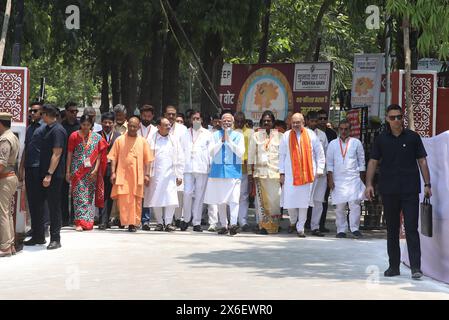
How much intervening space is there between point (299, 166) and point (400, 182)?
497 cm

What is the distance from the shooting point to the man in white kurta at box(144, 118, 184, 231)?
16.5 meters

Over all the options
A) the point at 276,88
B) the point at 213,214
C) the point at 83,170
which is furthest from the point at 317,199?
the point at 276,88

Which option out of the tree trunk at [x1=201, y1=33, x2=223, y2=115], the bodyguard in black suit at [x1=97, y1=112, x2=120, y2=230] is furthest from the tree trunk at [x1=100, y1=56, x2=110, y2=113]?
the bodyguard in black suit at [x1=97, y1=112, x2=120, y2=230]

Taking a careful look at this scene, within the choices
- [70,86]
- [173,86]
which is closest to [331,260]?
[173,86]

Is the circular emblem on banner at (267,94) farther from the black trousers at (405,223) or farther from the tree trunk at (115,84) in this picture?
the black trousers at (405,223)

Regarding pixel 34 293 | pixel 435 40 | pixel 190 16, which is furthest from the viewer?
pixel 190 16

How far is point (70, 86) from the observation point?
64.0 meters

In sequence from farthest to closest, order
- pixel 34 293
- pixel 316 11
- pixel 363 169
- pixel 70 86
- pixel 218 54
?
pixel 70 86, pixel 316 11, pixel 218 54, pixel 363 169, pixel 34 293

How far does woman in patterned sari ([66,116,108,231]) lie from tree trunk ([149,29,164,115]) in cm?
866

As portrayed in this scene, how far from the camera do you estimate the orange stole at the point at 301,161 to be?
15984mm

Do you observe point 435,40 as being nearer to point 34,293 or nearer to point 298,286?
point 298,286

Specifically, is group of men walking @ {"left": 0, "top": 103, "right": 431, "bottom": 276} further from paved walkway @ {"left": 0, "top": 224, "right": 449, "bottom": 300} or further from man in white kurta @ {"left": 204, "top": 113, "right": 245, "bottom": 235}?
paved walkway @ {"left": 0, "top": 224, "right": 449, "bottom": 300}

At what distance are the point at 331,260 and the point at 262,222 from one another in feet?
12.6

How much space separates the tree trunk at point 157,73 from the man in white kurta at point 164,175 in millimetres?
8155
